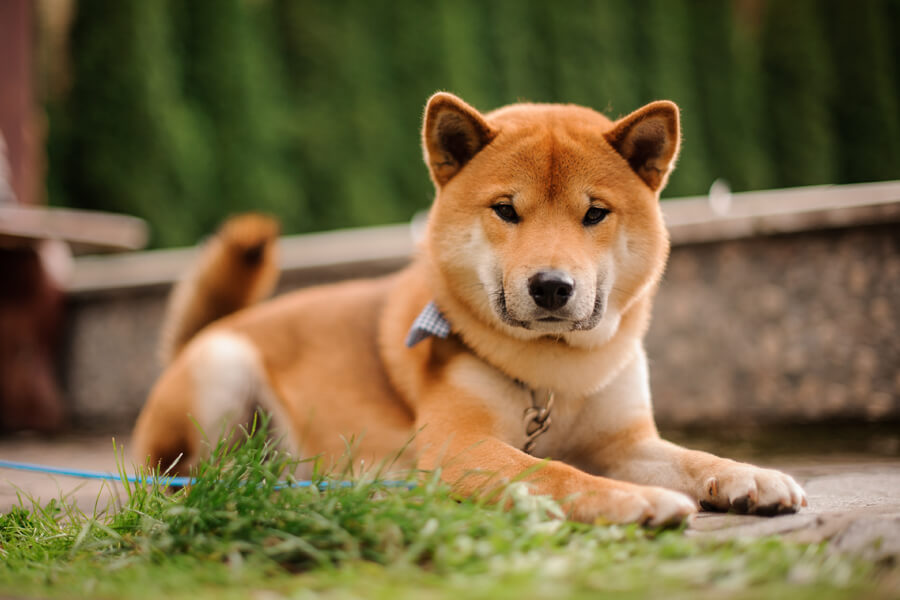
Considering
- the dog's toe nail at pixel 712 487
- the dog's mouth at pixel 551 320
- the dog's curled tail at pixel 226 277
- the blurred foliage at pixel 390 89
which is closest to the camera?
the dog's toe nail at pixel 712 487

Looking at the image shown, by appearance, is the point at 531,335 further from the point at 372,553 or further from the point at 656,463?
the point at 372,553

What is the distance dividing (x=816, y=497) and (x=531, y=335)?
0.94 meters

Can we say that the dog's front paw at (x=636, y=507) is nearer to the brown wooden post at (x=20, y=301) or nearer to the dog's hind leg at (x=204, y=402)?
the dog's hind leg at (x=204, y=402)

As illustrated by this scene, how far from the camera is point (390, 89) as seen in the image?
9.80m

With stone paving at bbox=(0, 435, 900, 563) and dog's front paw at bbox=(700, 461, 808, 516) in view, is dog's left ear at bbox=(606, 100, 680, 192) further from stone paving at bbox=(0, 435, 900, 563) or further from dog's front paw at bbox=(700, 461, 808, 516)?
stone paving at bbox=(0, 435, 900, 563)

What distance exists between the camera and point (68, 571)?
154 centimetres

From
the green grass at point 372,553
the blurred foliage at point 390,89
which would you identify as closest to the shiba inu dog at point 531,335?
the green grass at point 372,553

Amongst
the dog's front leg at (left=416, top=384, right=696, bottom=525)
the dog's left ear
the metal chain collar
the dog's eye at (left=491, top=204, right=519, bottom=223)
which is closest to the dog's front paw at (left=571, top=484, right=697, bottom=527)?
the dog's front leg at (left=416, top=384, right=696, bottom=525)

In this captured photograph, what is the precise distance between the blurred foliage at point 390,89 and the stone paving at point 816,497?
18.4 ft

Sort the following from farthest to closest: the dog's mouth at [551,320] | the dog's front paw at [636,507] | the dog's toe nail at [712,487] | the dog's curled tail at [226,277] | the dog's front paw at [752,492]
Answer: the dog's curled tail at [226,277] < the dog's mouth at [551,320] < the dog's toe nail at [712,487] < the dog's front paw at [752,492] < the dog's front paw at [636,507]

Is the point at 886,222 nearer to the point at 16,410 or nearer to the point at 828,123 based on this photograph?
the point at 16,410

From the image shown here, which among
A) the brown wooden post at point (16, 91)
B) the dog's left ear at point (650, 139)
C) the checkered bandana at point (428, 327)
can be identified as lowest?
the checkered bandana at point (428, 327)

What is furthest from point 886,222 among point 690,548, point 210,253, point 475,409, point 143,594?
point 143,594

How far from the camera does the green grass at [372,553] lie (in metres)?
1.28
